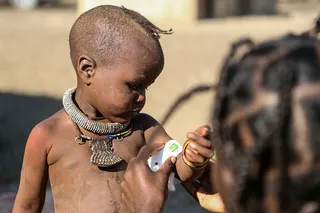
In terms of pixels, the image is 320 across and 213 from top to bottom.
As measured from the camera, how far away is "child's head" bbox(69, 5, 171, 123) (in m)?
2.38

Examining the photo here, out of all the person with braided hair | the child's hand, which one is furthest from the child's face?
the person with braided hair

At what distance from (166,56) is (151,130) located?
830 cm

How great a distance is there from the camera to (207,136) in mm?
2008

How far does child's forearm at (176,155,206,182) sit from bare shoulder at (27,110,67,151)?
1.67ft

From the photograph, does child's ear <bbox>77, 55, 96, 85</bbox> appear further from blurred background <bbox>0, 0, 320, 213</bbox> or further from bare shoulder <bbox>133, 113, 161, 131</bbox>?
blurred background <bbox>0, 0, 320, 213</bbox>

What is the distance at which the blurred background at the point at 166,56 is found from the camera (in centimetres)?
632

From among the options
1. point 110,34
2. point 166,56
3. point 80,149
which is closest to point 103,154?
point 80,149

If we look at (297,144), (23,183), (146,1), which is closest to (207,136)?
(23,183)

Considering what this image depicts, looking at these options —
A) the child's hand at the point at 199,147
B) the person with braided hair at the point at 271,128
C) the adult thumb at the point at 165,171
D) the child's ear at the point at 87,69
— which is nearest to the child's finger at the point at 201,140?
the child's hand at the point at 199,147

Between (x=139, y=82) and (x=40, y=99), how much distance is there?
19.2 feet

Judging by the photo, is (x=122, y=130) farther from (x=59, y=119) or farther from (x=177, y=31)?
(x=177, y=31)

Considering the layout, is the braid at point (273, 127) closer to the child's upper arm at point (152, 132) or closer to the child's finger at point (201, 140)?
the child's finger at point (201, 140)

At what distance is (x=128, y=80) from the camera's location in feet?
7.79

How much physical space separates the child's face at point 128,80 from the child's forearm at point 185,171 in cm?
26
